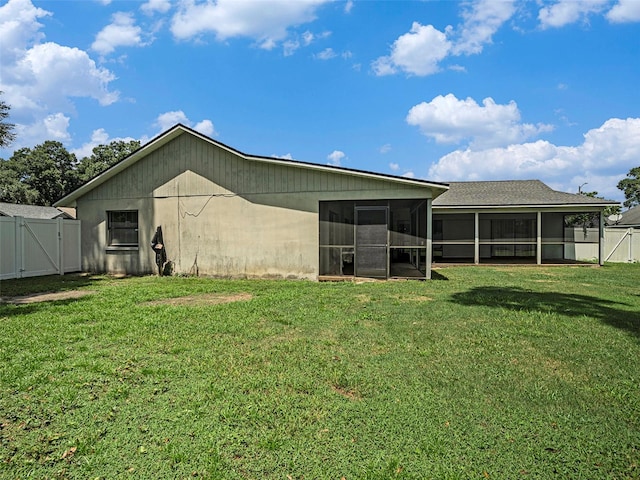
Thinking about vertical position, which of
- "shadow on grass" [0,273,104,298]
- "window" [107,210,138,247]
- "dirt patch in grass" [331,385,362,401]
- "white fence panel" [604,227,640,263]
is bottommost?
"dirt patch in grass" [331,385,362,401]

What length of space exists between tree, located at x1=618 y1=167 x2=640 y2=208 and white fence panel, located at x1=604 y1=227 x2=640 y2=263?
36888mm

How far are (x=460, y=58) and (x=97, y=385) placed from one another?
42.3 feet

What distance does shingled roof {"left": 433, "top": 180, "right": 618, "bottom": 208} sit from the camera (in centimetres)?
1562

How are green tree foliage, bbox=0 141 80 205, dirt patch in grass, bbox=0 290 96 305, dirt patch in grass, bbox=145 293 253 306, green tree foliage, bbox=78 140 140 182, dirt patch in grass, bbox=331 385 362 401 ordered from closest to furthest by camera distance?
dirt patch in grass, bbox=331 385 362 401 → dirt patch in grass, bbox=145 293 253 306 → dirt patch in grass, bbox=0 290 96 305 → green tree foliage, bbox=0 141 80 205 → green tree foliage, bbox=78 140 140 182

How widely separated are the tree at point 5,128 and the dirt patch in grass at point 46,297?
839 centimetres

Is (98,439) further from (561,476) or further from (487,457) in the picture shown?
(561,476)

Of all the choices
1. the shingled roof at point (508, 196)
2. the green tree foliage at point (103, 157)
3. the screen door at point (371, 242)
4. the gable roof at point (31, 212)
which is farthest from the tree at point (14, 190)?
the shingled roof at point (508, 196)

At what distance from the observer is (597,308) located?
675cm

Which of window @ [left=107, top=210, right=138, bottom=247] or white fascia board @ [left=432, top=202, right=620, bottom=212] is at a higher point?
white fascia board @ [left=432, top=202, right=620, bottom=212]

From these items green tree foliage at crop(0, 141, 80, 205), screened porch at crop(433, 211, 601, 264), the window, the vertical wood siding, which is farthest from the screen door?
green tree foliage at crop(0, 141, 80, 205)

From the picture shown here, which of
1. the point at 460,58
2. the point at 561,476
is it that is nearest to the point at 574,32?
the point at 460,58

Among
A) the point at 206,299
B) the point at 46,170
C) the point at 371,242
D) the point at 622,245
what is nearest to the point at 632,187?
the point at 622,245

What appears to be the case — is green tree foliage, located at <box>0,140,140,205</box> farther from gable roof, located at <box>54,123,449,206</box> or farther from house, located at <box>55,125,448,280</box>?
house, located at <box>55,125,448,280</box>

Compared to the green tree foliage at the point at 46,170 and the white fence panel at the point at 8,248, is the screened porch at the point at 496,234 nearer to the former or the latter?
the white fence panel at the point at 8,248
